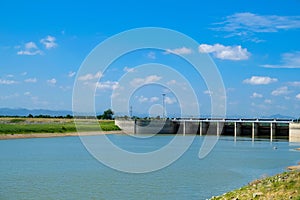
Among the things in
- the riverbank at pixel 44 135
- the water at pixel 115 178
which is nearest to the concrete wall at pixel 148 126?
the riverbank at pixel 44 135

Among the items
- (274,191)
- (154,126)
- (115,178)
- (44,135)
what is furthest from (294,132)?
(274,191)

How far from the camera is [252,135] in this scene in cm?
9006

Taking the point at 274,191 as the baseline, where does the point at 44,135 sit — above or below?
above

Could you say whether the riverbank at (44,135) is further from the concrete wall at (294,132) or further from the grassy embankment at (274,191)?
the grassy embankment at (274,191)

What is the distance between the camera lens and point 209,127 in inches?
3890

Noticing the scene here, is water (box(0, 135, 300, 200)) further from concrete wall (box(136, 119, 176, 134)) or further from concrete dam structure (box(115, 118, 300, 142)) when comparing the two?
concrete wall (box(136, 119, 176, 134))

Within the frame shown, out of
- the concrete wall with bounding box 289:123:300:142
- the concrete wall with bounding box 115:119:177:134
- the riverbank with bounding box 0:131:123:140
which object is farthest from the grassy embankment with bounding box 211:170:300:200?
the concrete wall with bounding box 115:119:177:134

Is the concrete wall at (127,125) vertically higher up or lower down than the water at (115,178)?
higher up

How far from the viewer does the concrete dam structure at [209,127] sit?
9038 centimetres

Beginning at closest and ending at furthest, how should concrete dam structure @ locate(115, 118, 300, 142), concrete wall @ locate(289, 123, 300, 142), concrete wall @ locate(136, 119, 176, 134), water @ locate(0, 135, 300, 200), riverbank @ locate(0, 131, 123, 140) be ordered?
water @ locate(0, 135, 300, 200)
riverbank @ locate(0, 131, 123, 140)
concrete wall @ locate(289, 123, 300, 142)
concrete dam structure @ locate(115, 118, 300, 142)
concrete wall @ locate(136, 119, 176, 134)

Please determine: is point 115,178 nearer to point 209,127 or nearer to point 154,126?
point 154,126

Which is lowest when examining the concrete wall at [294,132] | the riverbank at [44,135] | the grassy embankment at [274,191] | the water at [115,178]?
the water at [115,178]

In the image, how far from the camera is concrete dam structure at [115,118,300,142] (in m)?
90.4

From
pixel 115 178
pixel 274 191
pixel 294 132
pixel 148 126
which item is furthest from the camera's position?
pixel 148 126
